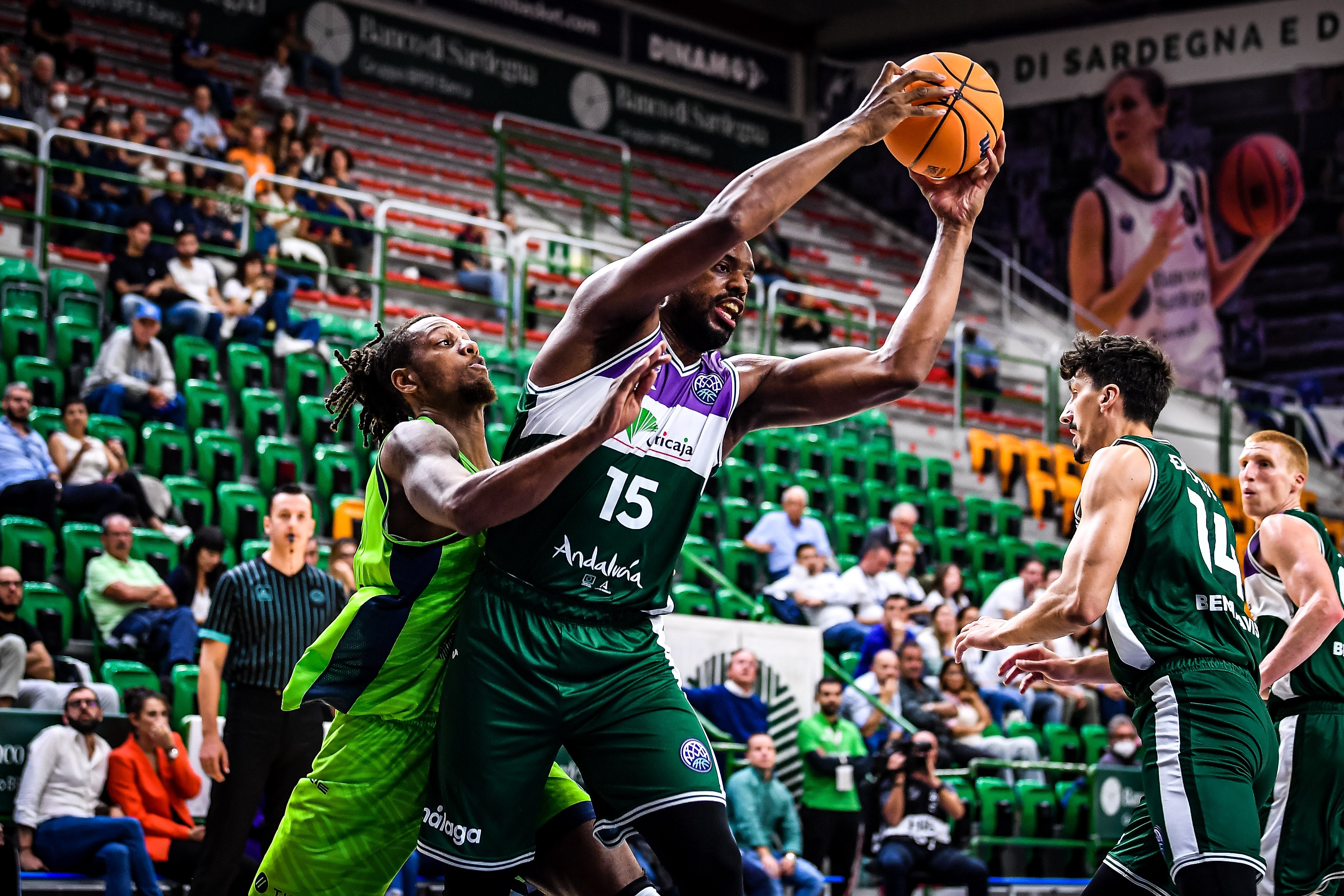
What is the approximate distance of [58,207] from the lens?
39.8ft

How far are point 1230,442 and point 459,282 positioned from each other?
9.67 meters

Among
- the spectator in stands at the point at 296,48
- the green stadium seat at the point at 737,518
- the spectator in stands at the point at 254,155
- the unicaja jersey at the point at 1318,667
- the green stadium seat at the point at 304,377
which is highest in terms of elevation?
the spectator in stands at the point at 296,48

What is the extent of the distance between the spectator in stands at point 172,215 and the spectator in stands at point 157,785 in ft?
17.7

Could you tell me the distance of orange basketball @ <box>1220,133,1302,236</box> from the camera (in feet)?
65.6

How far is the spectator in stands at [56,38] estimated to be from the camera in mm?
15016

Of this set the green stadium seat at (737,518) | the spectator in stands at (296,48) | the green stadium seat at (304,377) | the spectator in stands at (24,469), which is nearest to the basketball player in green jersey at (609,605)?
the spectator in stands at (24,469)

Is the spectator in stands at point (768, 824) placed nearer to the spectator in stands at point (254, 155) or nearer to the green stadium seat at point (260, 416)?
the green stadium seat at point (260, 416)

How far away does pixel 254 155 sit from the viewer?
1444 centimetres

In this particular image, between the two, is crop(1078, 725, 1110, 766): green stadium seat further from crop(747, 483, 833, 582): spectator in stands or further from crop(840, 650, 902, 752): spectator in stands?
crop(747, 483, 833, 582): spectator in stands

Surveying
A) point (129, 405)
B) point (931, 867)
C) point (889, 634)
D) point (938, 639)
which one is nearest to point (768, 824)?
point (931, 867)

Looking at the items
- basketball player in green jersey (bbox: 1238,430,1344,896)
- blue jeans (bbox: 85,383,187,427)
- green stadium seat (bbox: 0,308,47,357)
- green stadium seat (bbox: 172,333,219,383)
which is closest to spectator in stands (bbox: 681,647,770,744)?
blue jeans (bbox: 85,383,187,427)

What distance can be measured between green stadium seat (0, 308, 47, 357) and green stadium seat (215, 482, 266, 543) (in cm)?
180

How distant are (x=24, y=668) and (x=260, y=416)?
11.6ft

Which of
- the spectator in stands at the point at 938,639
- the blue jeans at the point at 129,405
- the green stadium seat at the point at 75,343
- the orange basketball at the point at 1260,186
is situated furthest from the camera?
the orange basketball at the point at 1260,186
